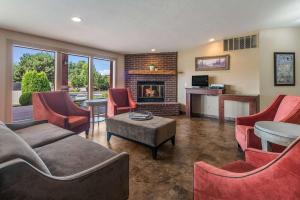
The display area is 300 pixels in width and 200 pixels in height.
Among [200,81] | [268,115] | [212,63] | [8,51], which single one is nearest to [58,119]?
[8,51]

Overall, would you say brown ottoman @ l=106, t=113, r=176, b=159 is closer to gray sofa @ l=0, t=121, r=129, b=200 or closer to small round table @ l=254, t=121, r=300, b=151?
gray sofa @ l=0, t=121, r=129, b=200

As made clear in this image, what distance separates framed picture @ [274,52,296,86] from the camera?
416cm

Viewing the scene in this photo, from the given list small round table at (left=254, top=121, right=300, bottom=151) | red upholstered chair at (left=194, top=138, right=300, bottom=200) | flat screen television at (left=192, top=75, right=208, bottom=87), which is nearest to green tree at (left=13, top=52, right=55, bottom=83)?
flat screen television at (left=192, top=75, right=208, bottom=87)

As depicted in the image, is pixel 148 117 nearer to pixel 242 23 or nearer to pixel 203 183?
pixel 203 183

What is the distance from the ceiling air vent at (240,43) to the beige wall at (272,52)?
0.76 ft

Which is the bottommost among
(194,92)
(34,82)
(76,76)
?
(194,92)

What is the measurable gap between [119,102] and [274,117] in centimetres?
359

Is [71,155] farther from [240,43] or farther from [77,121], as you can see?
[240,43]

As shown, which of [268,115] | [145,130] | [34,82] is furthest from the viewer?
[34,82]

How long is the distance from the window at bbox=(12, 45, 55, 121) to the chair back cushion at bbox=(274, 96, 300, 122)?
184 inches

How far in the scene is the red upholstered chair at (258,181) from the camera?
0.81 m

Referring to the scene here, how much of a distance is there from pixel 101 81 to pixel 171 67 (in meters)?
2.41

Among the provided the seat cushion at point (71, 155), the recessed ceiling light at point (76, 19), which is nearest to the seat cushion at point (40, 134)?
the seat cushion at point (71, 155)

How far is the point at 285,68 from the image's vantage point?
165 inches
